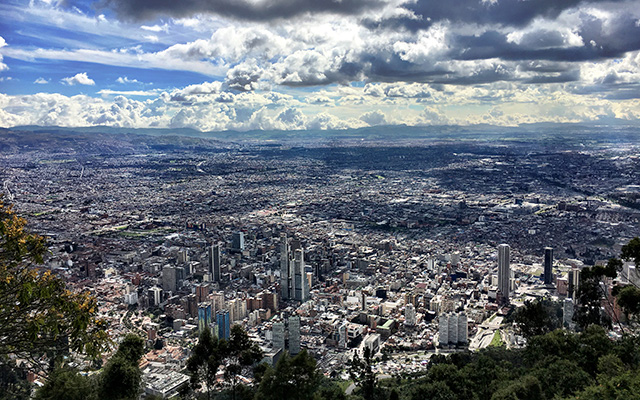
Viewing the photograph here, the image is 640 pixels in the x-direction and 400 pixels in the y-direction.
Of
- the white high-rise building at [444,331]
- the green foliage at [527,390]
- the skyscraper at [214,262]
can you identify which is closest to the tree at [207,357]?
the green foliage at [527,390]

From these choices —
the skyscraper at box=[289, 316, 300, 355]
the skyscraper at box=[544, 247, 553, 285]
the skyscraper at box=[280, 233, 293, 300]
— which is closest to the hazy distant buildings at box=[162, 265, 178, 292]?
the skyscraper at box=[280, 233, 293, 300]

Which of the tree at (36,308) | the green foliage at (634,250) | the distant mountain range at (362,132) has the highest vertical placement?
the distant mountain range at (362,132)

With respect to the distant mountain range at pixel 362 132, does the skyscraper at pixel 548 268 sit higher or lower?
lower

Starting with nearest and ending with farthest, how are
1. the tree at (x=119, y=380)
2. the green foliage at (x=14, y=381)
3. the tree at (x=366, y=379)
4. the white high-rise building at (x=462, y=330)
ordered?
the tree at (x=119, y=380) → the green foliage at (x=14, y=381) → the tree at (x=366, y=379) → the white high-rise building at (x=462, y=330)

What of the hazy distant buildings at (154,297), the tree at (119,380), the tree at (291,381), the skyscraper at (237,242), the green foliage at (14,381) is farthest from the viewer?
the skyscraper at (237,242)

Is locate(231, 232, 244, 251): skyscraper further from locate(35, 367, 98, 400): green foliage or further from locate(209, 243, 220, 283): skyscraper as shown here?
locate(35, 367, 98, 400): green foliage

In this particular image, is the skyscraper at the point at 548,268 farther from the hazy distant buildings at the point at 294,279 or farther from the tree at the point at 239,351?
the tree at the point at 239,351

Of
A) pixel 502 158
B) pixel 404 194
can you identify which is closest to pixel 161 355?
pixel 404 194

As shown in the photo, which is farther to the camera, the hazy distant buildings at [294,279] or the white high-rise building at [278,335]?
the hazy distant buildings at [294,279]
